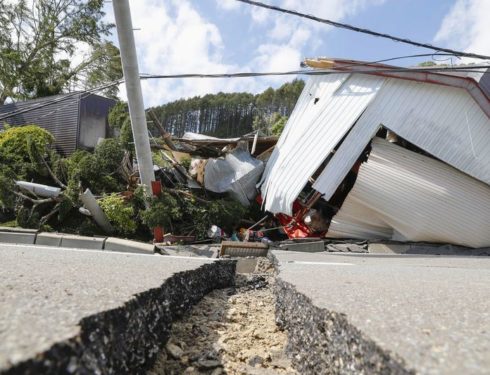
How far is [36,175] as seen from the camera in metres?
9.70

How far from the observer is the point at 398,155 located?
25.8 feet

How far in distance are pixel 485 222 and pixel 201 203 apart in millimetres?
5901

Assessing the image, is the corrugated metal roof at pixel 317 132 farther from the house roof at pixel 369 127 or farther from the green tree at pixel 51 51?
the green tree at pixel 51 51

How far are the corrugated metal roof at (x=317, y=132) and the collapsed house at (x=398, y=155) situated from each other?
0.08 feet

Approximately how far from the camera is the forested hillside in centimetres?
3781

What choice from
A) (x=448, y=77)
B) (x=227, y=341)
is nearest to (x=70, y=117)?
(x=448, y=77)

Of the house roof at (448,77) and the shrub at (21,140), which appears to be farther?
the shrub at (21,140)

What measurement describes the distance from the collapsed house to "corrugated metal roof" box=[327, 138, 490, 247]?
19 millimetres

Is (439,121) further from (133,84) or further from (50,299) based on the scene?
(50,299)

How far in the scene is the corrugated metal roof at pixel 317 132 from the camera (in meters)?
8.08

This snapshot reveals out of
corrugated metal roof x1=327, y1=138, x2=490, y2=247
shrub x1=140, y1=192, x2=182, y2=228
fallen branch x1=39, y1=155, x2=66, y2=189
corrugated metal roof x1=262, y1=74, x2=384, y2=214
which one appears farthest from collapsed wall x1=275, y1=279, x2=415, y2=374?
fallen branch x1=39, y1=155, x2=66, y2=189

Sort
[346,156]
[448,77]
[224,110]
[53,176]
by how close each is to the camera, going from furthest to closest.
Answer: [224,110] → [53,176] → [346,156] → [448,77]

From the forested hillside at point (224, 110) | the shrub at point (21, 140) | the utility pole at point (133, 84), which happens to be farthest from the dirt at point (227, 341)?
the forested hillside at point (224, 110)

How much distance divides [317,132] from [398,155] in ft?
5.77
